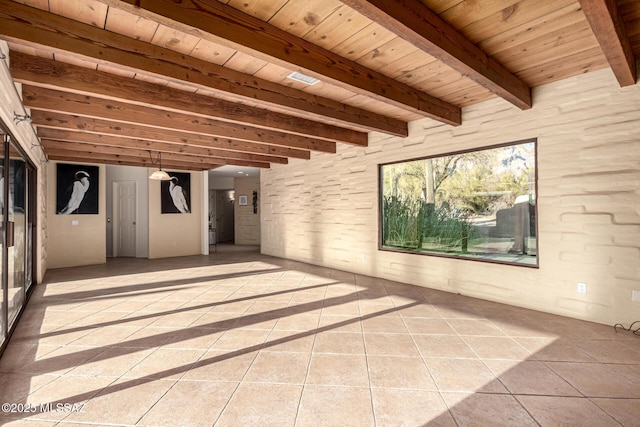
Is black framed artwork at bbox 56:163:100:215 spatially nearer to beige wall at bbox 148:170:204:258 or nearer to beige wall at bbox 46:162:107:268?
beige wall at bbox 46:162:107:268

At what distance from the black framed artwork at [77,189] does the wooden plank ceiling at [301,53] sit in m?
3.68

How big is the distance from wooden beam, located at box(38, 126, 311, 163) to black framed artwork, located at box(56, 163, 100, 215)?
259 centimetres

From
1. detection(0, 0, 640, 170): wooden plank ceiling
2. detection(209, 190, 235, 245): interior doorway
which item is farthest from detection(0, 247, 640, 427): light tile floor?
detection(209, 190, 235, 245): interior doorway

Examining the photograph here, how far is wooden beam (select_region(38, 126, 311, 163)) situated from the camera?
17.1 feet

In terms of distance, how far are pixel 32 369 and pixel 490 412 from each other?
10.6ft

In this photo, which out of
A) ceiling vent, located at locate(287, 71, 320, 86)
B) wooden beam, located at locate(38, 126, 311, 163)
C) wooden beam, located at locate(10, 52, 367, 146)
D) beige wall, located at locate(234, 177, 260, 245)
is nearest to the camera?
wooden beam, located at locate(10, 52, 367, 146)

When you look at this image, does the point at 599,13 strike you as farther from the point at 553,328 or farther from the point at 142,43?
the point at 142,43

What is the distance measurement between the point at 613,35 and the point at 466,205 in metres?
2.66

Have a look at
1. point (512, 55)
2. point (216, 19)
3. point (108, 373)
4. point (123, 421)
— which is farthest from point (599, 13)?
point (108, 373)

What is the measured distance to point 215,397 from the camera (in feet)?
6.81

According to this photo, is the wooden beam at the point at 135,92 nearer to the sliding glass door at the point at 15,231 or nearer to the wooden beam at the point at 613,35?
the sliding glass door at the point at 15,231

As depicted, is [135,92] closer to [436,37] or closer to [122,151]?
[436,37]

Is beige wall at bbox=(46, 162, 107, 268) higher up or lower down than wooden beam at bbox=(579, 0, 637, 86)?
lower down

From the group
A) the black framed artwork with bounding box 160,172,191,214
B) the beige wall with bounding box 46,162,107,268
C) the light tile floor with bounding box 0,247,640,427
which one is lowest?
the light tile floor with bounding box 0,247,640,427
